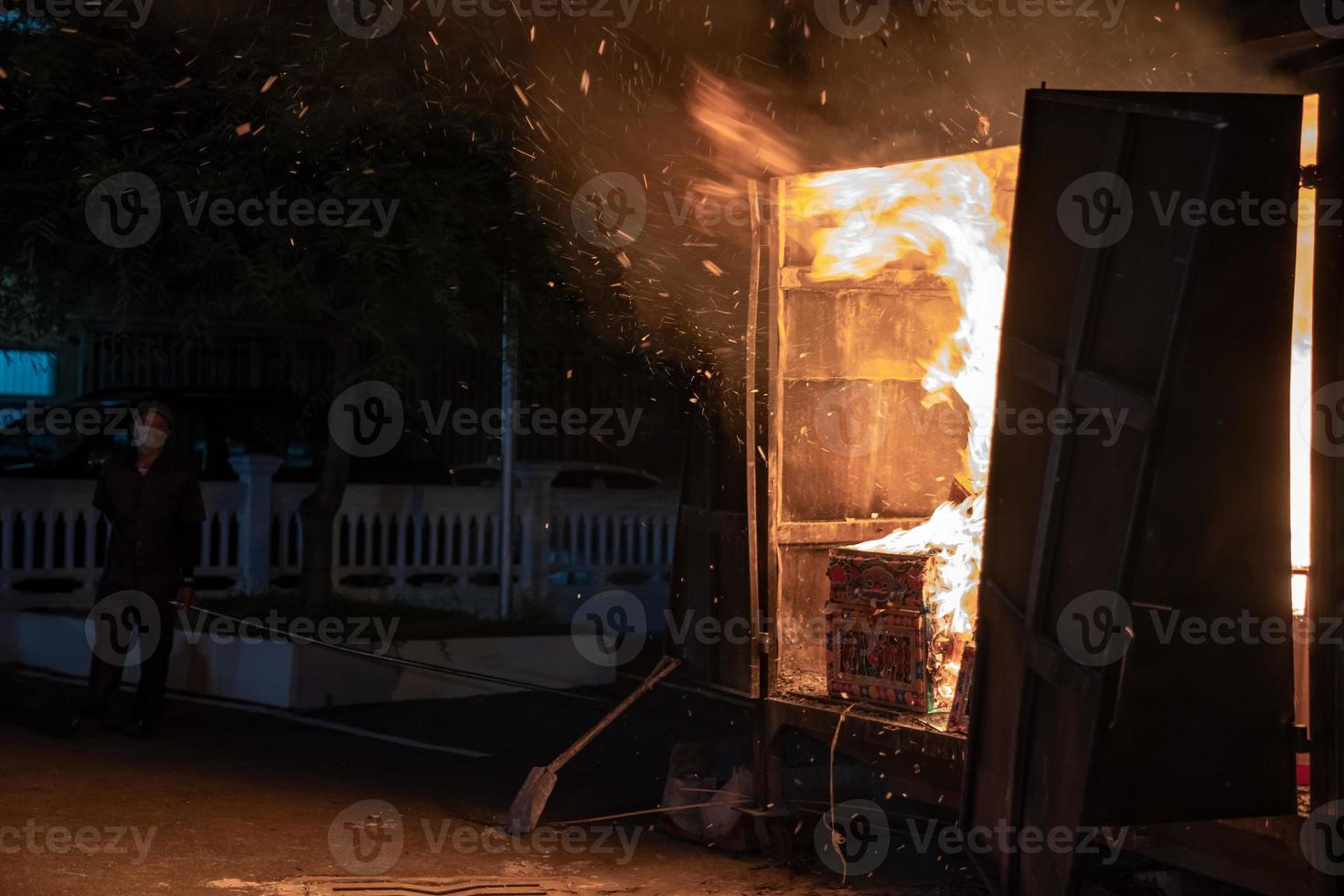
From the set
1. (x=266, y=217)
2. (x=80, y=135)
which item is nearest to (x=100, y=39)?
(x=80, y=135)

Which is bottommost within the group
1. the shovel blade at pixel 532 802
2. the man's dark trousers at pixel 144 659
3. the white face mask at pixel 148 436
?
the shovel blade at pixel 532 802

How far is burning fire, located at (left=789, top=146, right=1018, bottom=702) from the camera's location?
6758 mm

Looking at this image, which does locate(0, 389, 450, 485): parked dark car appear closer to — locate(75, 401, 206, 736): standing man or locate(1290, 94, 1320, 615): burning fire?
locate(75, 401, 206, 736): standing man

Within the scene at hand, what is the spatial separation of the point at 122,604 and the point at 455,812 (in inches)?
104

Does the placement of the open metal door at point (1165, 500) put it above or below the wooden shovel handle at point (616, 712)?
above

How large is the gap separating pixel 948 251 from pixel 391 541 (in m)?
8.41

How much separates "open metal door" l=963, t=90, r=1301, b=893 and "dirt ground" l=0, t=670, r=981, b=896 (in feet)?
7.03

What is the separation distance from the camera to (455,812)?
735 centimetres

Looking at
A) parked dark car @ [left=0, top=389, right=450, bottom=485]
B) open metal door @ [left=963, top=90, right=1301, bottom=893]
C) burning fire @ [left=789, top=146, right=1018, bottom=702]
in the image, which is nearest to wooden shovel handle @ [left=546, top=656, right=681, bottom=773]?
burning fire @ [left=789, top=146, right=1018, bottom=702]

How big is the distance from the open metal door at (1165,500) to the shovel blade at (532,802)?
2.90 m

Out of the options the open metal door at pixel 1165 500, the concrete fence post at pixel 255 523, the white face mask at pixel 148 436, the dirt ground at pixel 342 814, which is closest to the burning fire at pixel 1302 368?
the open metal door at pixel 1165 500

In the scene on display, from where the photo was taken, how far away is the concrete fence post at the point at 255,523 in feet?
42.0

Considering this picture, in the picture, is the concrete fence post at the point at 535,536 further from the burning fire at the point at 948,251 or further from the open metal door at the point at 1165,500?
the open metal door at the point at 1165,500

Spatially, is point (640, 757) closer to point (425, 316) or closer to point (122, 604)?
point (122, 604)
